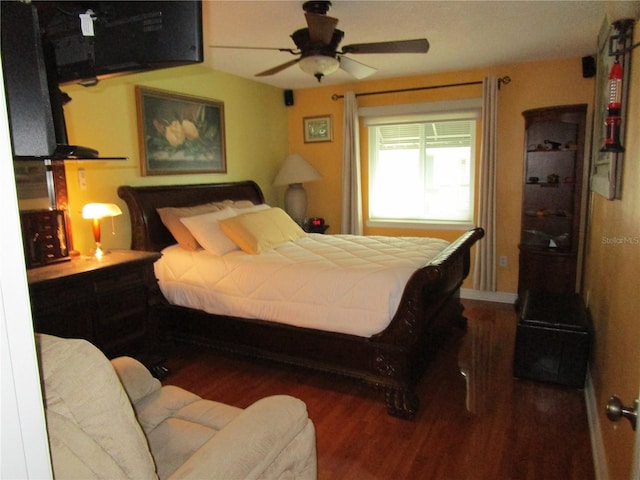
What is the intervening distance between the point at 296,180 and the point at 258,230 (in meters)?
1.63

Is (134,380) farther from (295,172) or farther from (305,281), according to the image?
(295,172)

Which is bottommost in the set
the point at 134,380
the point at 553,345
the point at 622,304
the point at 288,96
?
the point at 553,345

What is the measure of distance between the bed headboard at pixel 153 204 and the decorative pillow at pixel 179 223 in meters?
0.08

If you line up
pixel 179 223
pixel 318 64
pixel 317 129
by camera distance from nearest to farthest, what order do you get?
1. pixel 318 64
2. pixel 179 223
3. pixel 317 129

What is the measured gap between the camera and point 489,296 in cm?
461

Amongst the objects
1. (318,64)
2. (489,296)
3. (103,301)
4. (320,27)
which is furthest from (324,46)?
(489,296)

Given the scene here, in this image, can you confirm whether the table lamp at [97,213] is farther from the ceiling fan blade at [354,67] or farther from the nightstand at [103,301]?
the ceiling fan blade at [354,67]

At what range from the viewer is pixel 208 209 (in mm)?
3676

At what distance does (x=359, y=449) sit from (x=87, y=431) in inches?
62.8

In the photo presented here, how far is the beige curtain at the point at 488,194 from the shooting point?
4.25 m

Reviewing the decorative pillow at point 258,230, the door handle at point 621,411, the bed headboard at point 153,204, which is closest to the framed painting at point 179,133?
the bed headboard at point 153,204

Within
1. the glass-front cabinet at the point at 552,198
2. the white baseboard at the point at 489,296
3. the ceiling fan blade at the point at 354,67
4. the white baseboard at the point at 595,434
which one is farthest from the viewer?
the white baseboard at the point at 489,296

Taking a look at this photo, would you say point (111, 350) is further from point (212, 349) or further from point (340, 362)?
point (340, 362)

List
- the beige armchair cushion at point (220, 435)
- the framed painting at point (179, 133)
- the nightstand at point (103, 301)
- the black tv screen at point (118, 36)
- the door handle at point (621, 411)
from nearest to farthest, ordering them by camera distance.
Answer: the door handle at point (621, 411), the black tv screen at point (118, 36), the beige armchair cushion at point (220, 435), the nightstand at point (103, 301), the framed painting at point (179, 133)
